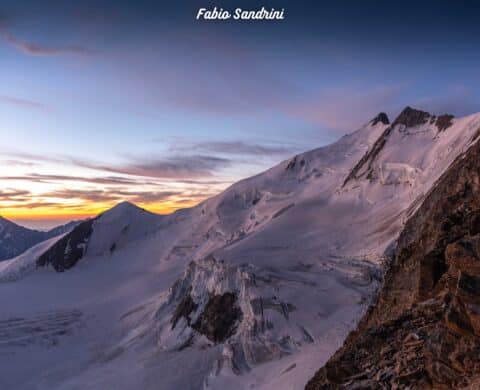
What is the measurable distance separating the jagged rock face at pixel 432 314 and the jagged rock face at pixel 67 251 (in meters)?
93.5

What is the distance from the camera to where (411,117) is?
73.9 m

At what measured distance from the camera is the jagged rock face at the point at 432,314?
8633 mm

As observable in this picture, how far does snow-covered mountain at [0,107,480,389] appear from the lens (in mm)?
33438

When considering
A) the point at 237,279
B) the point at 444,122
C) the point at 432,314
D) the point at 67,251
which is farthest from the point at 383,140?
the point at 67,251

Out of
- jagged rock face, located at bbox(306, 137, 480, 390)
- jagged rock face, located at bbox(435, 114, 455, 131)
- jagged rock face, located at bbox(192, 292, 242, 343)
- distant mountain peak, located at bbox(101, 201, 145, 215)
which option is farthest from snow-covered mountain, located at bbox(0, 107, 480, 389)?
jagged rock face, located at bbox(306, 137, 480, 390)

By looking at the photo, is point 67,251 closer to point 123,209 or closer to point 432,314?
point 123,209

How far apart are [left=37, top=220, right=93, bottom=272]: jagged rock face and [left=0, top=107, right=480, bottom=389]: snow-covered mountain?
34 cm

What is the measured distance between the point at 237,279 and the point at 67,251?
231 ft

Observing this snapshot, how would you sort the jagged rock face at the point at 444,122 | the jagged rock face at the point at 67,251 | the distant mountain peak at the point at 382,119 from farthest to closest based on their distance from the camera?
1. the jagged rock face at the point at 67,251
2. the distant mountain peak at the point at 382,119
3. the jagged rock face at the point at 444,122

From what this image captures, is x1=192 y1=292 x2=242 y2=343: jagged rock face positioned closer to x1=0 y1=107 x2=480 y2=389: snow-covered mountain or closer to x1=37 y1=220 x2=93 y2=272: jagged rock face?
x1=0 y1=107 x2=480 y2=389: snow-covered mountain

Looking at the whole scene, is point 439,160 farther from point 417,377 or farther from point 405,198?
point 417,377

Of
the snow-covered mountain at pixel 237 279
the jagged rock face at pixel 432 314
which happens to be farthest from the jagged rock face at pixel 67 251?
the jagged rock face at pixel 432 314

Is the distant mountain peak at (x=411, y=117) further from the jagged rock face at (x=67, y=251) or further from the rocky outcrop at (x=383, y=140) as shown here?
the jagged rock face at (x=67, y=251)

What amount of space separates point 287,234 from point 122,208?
6358cm
